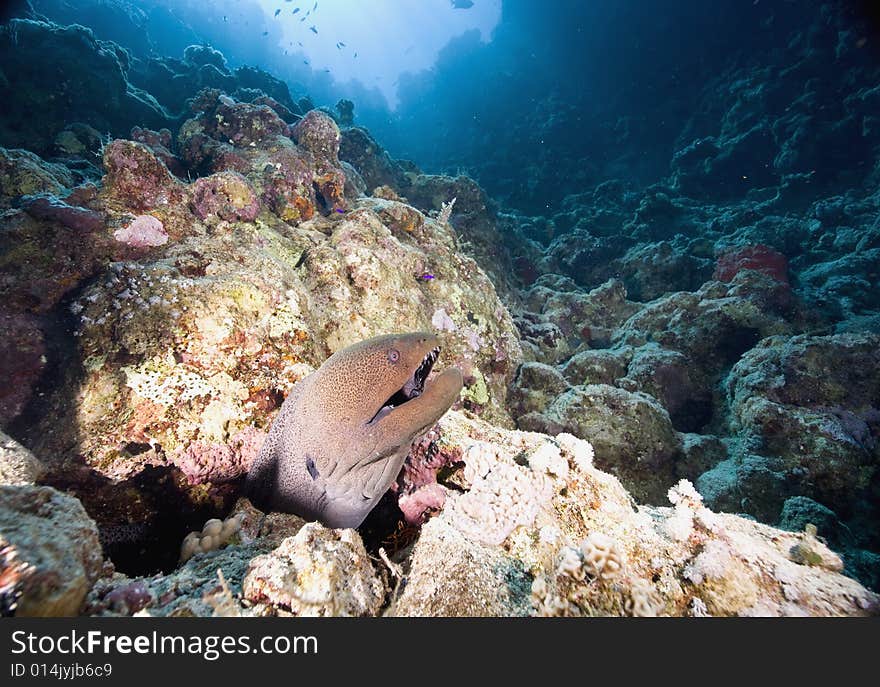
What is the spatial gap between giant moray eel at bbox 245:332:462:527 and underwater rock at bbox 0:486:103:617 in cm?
90

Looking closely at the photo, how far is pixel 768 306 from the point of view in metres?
6.73

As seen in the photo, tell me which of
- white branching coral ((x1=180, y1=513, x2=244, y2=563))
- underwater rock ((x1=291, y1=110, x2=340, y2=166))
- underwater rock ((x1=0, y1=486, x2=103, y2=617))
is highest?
underwater rock ((x1=291, y1=110, x2=340, y2=166))

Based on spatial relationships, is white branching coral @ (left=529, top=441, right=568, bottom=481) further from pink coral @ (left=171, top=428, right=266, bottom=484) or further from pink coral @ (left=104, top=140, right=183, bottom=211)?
pink coral @ (left=104, top=140, right=183, bottom=211)

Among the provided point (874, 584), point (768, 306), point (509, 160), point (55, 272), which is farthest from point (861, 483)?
point (509, 160)

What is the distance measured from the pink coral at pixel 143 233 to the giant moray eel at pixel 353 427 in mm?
2381

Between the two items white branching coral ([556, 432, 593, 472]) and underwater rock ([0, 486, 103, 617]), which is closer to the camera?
underwater rock ([0, 486, 103, 617])

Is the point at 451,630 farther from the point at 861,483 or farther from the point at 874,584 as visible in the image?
the point at 861,483

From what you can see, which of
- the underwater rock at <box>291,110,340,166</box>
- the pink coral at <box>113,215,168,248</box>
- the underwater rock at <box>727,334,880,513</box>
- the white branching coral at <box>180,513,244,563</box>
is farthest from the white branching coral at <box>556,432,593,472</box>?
the underwater rock at <box>291,110,340,166</box>

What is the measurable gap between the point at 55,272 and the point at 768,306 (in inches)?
390

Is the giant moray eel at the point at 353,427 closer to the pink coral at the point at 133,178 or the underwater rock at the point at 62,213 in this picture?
the underwater rock at the point at 62,213

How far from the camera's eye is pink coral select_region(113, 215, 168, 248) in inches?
125

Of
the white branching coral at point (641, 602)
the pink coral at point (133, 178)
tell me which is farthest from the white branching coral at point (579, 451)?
the pink coral at point (133, 178)

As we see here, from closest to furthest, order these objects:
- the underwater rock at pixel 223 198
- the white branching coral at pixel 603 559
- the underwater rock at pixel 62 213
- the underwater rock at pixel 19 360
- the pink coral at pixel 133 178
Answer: the white branching coral at pixel 603 559
the underwater rock at pixel 19 360
the underwater rock at pixel 62 213
the pink coral at pixel 133 178
the underwater rock at pixel 223 198

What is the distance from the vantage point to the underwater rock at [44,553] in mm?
939
